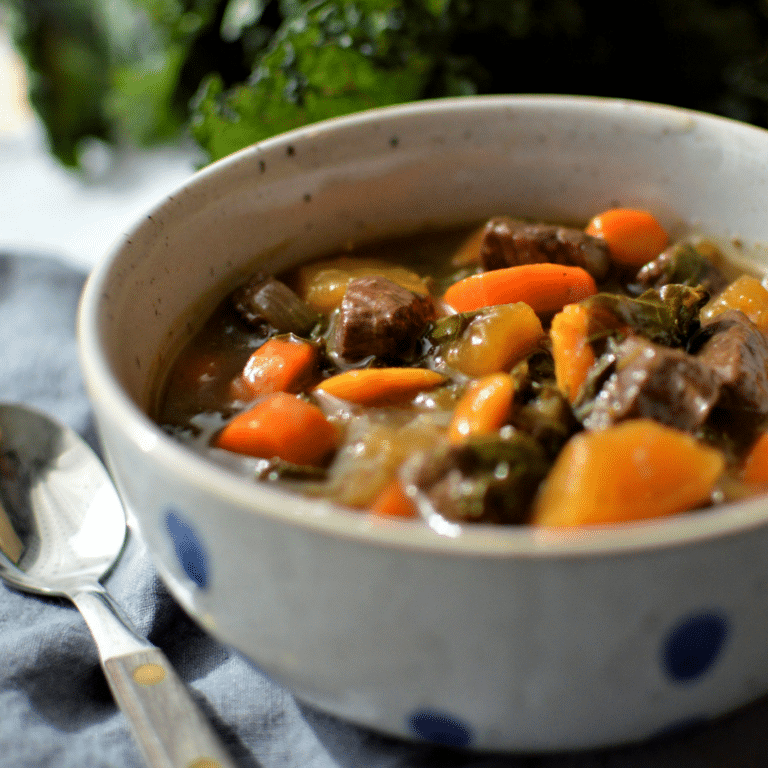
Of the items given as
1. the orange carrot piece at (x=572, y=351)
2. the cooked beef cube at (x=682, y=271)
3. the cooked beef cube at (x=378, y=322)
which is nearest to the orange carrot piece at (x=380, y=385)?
the cooked beef cube at (x=378, y=322)

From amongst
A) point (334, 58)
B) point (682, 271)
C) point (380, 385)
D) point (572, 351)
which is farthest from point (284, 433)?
point (334, 58)

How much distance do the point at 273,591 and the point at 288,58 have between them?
6.95 feet

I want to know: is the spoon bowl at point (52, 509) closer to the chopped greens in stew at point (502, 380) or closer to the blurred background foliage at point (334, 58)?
the chopped greens in stew at point (502, 380)

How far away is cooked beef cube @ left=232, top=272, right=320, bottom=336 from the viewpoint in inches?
82.4

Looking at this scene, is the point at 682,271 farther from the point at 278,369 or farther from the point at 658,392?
the point at 278,369

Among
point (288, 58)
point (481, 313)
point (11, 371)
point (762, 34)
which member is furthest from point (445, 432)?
point (762, 34)

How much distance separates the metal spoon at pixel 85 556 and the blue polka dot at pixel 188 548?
0.80 feet

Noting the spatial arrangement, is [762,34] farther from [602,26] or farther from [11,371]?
[11,371]

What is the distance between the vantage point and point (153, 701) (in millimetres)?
1394

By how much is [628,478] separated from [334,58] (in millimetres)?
2057

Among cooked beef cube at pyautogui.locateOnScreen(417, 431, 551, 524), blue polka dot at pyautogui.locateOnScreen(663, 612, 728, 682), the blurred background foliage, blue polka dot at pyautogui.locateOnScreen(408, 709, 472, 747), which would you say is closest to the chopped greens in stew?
cooked beef cube at pyautogui.locateOnScreen(417, 431, 551, 524)

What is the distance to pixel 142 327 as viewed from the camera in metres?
1.82

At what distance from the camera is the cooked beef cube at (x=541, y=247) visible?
2.19 m

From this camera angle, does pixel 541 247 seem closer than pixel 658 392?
No
